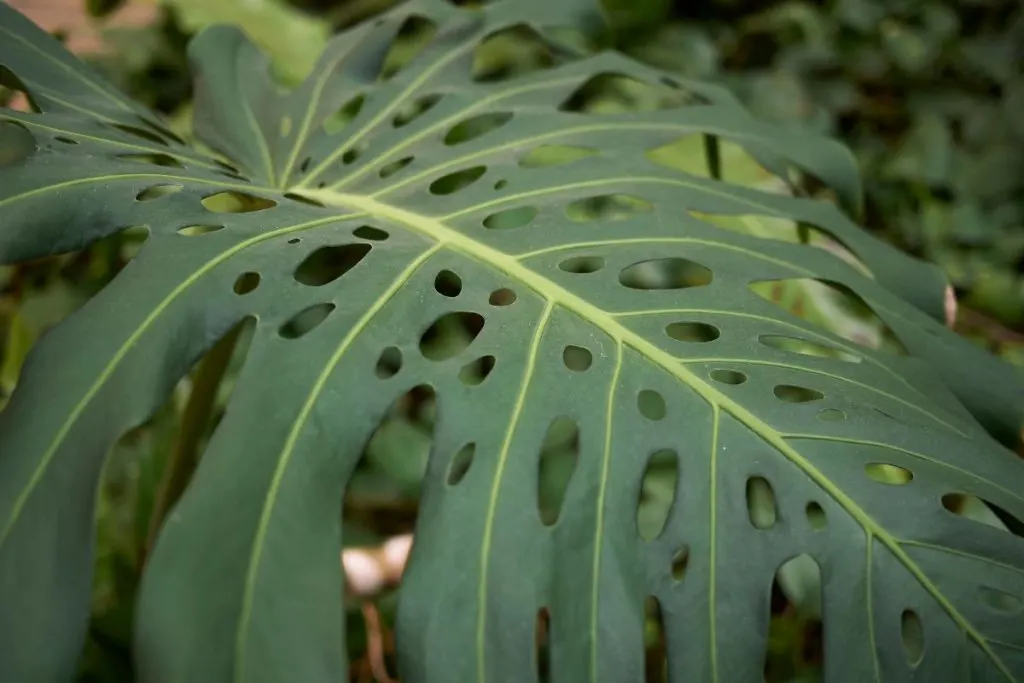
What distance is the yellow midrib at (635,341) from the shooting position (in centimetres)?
42

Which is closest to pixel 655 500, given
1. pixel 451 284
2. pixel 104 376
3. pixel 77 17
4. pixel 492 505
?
pixel 451 284

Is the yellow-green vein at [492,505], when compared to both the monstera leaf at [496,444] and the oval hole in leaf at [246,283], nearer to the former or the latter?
the monstera leaf at [496,444]

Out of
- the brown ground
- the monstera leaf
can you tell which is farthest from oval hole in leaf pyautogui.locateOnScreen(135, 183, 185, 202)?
the brown ground

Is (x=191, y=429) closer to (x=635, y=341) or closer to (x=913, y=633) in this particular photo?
(x=635, y=341)

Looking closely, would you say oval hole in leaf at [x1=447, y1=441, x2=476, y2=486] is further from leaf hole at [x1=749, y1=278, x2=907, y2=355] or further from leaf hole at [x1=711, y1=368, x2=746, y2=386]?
leaf hole at [x1=749, y1=278, x2=907, y2=355]

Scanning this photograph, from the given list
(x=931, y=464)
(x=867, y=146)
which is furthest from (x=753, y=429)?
(x=867, y=146)

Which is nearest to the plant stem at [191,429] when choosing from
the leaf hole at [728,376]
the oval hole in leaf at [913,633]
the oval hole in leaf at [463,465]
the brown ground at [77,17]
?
the oval hole in leaf at [463,465]

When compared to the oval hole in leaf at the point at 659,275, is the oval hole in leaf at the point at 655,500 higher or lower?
lower

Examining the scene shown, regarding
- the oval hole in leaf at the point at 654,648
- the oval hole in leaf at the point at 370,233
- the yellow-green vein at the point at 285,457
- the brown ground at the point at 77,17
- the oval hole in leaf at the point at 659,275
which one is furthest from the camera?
the brown ground at the point at 77,17

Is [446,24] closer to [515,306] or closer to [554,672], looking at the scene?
[515,306]

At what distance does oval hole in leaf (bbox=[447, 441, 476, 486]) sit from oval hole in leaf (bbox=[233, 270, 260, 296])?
0.18 metres

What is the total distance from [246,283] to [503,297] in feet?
0.65

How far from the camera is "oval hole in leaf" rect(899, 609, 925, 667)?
0.41 meters

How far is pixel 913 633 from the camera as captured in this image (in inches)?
18.1
